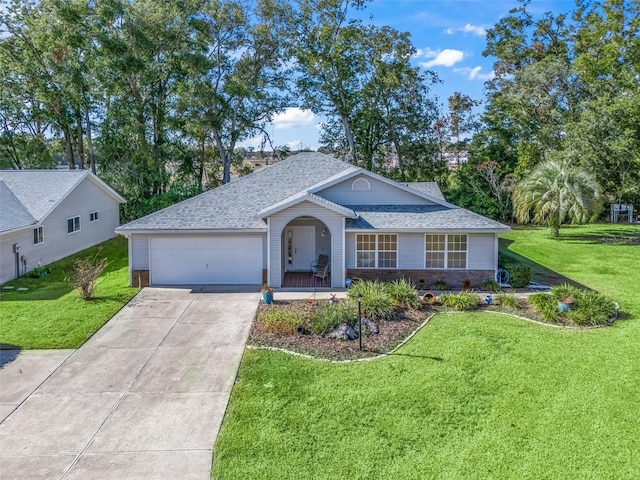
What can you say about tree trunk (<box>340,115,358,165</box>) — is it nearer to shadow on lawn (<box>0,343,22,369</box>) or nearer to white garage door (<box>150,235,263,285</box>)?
white garage door (<box>150,235,263,285</box>)

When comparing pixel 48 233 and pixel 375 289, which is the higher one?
pixel 48 233

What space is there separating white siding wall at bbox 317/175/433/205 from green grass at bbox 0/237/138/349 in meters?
8.66

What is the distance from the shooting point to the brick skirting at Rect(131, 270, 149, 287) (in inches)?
715

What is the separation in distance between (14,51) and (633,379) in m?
40.2

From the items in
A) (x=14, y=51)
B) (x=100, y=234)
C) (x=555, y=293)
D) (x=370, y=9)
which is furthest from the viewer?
(x=370, y=9)

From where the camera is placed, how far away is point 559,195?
1060 inches

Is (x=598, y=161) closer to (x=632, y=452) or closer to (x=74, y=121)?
(x=632, y=452)

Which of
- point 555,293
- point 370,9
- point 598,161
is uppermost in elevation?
point 370,9

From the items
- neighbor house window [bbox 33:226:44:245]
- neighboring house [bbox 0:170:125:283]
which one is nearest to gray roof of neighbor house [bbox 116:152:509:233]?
neighboring house [bbox 0:170:125:283]

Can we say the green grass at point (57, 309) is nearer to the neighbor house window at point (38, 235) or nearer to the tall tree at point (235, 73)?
the neighbor house window at point (38, 235)

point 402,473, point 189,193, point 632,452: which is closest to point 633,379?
point 632,452

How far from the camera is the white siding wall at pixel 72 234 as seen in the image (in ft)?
65.6

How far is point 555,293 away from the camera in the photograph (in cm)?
1486

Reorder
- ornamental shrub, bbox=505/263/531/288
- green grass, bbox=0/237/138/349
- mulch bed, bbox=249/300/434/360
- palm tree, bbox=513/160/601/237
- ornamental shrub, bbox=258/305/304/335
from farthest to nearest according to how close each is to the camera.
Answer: palm tree, bbox=513/160/601/237
ornamental shrub, bbox=505/263/531/288
ornamental shrub, bbox=258/305/304/335
green grass, bbox=0/237/138/349
mulch bed, bbox=249/300/434/360
